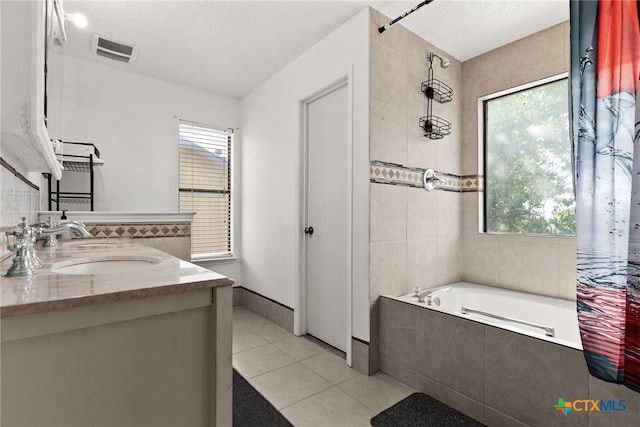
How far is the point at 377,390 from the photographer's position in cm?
193

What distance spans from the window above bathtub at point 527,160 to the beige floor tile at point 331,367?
1697 mm

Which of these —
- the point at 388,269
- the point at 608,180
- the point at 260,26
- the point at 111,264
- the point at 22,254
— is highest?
the point at 260,26

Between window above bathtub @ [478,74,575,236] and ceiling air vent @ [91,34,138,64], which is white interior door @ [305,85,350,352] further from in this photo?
ceiling air vent @ [91,34,138,64]

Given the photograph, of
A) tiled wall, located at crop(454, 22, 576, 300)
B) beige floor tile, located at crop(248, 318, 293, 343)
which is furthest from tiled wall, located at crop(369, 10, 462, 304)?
beige floor tile, located at crop(248, 318, 293, 343)

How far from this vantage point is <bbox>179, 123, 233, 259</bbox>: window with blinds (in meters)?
3.46

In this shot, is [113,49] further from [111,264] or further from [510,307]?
[510,307]

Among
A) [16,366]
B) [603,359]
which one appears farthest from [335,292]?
[16,366]

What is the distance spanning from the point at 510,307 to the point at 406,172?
1.28 meters

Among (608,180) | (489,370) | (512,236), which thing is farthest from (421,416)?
(512,236)

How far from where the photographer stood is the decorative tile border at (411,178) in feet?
7.21

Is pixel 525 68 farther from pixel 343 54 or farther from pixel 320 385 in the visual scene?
pixel 320 385

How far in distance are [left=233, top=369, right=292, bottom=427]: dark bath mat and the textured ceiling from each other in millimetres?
2502

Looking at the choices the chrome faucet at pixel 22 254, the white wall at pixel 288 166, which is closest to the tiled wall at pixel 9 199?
the chrome faucet at pixel 22 254

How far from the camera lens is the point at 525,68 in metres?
2.51
